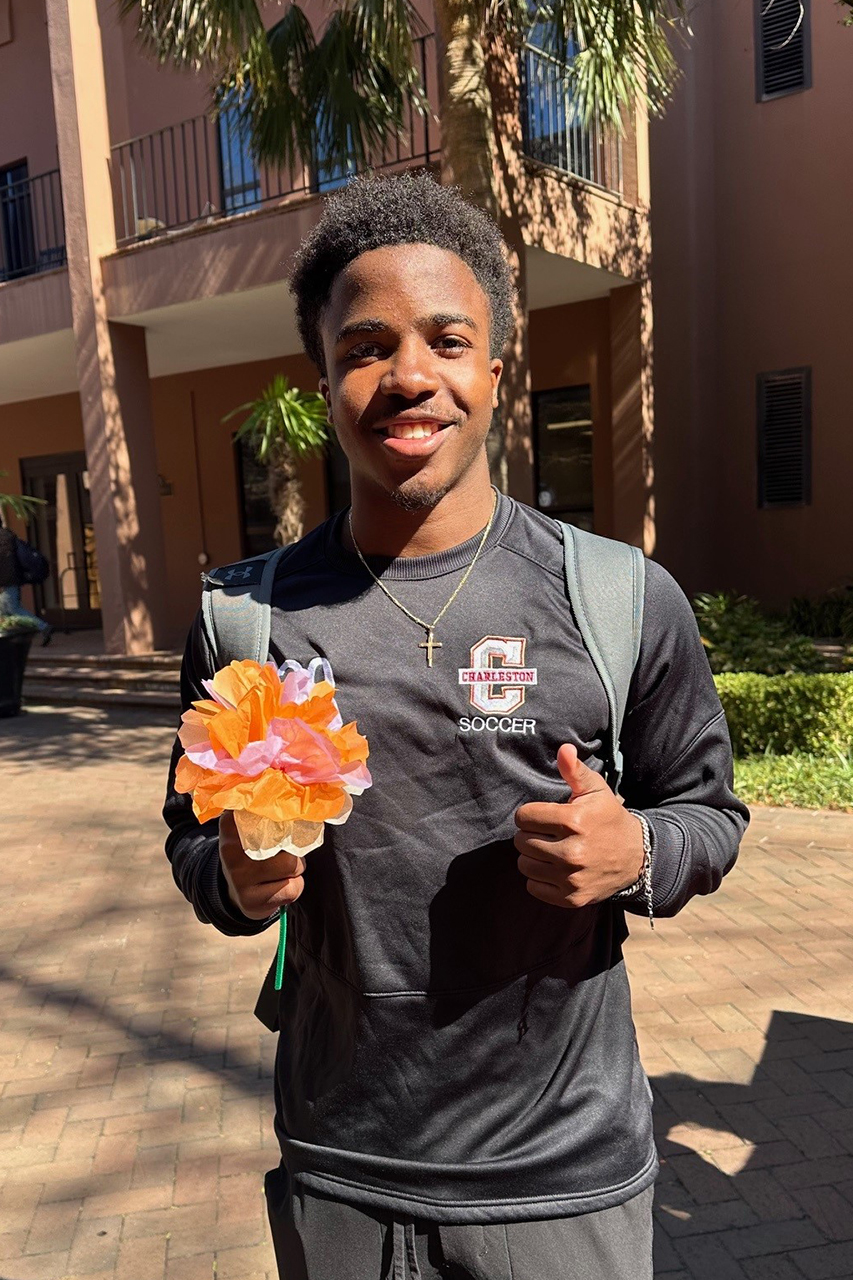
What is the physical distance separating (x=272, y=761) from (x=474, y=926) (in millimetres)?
400

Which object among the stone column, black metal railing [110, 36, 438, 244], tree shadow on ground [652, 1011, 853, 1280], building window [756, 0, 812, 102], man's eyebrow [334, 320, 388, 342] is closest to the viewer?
man's eyebrow [334, 320, 388, 342]

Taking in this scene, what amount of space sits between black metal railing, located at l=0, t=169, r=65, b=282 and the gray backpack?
1547 centimetres

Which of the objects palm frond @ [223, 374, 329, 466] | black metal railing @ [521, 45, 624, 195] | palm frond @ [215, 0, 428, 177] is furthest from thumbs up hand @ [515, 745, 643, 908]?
black metal railing @ [521, 45, 624, 195]

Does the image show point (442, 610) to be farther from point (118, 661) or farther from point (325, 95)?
point (118, 661)

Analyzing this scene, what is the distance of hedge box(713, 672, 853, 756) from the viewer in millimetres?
7211

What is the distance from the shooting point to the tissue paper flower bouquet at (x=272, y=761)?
3.79ft

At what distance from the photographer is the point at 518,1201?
1348mm

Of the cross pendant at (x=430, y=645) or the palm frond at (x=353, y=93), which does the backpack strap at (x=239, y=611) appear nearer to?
the cross pendant at (x=430, y=645)

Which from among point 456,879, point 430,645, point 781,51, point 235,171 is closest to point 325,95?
point 235,171

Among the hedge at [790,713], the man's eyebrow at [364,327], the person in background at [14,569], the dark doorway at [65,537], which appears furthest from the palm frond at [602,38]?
the dark doorway at [65,537]

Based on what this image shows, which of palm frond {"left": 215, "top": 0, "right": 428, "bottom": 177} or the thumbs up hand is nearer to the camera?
the thumbs up hand

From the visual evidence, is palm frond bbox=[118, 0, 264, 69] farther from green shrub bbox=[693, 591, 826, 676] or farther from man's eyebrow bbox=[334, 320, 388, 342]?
man's eyebrow bbox=[334, 320, 388, 342]

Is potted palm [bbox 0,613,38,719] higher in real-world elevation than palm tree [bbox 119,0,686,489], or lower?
lower

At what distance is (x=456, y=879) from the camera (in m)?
1.38
